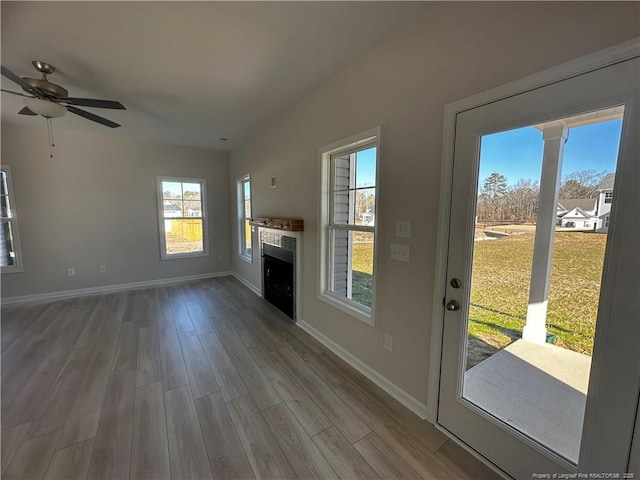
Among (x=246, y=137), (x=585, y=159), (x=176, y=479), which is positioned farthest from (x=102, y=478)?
(x=246, y=137)

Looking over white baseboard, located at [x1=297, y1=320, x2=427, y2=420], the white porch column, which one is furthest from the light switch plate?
white baseboard, located at [x1=297, y1=320, x2=427, y2=420]

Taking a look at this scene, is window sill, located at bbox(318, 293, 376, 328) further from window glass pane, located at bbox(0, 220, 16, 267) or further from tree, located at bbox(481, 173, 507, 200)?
window glass pane, located at bbox(0, 220, 16, 267)

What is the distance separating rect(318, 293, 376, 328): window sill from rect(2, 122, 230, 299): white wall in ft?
12.6

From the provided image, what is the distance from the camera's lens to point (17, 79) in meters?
1.79

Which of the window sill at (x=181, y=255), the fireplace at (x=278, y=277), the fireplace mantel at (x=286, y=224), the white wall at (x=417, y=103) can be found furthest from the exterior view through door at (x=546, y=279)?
the window sill at (x=181, y=255)

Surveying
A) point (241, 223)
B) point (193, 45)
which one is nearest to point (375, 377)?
point (193, 45)

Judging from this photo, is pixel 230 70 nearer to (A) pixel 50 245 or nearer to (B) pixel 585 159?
(B) pixel 585 159

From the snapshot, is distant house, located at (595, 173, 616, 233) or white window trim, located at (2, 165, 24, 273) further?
white window trim, located at (2, 165, 24, 273)

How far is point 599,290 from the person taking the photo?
1.06 m

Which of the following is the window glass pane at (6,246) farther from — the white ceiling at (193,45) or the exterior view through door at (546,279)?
the exterior view through door at (546,279)

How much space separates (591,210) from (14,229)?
662 cm

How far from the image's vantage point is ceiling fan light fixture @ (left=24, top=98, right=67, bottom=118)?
2112mm

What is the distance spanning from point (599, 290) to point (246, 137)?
456 cm

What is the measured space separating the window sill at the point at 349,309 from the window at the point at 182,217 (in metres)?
3.75
